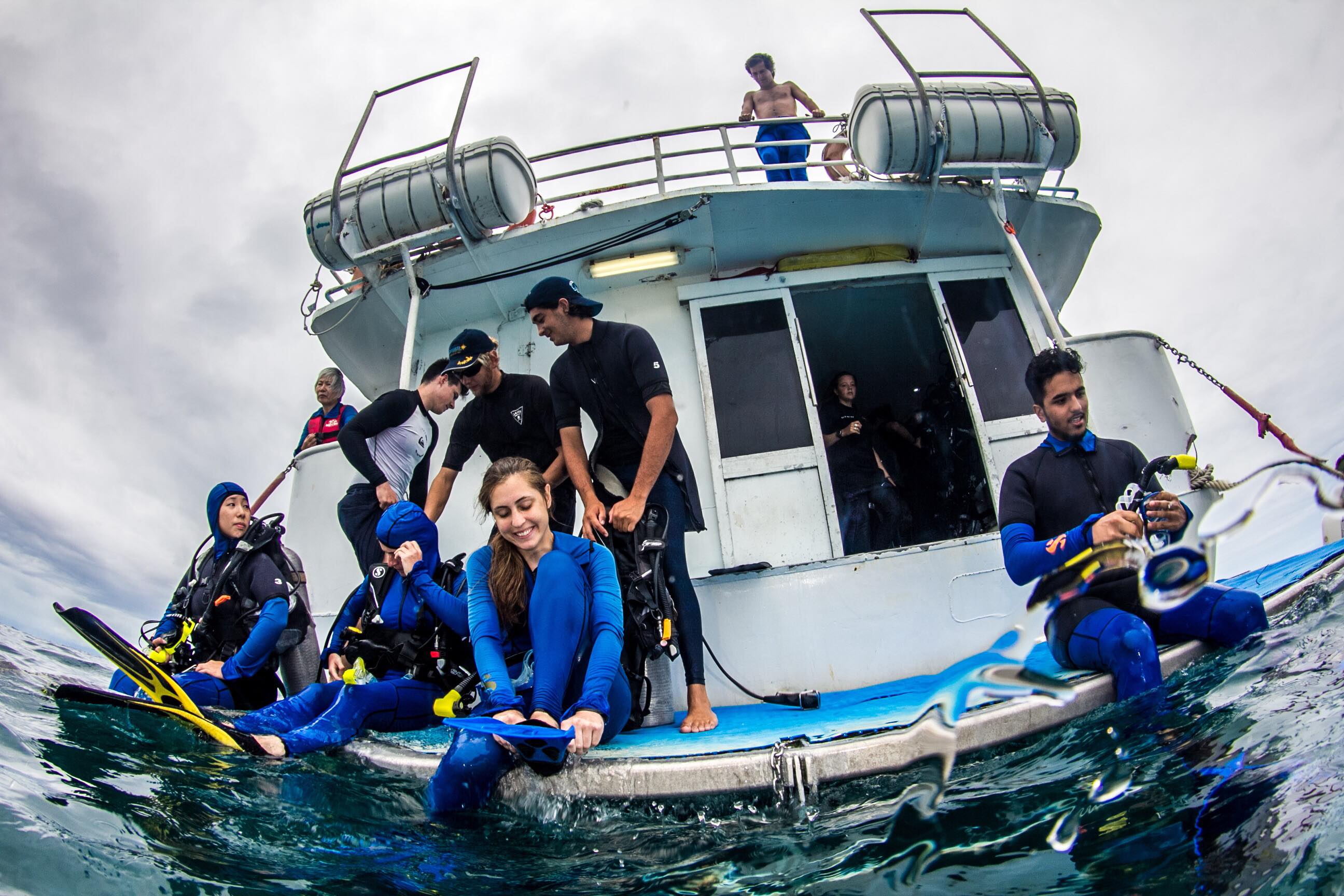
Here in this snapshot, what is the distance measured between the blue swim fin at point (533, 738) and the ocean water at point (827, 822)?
0.47ft

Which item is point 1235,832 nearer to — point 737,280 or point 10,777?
point 10,777

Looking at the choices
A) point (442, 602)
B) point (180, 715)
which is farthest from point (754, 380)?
point (180, 715)

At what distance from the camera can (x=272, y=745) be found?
228 centimetres

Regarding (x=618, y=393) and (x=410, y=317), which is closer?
(x=618, y=393)

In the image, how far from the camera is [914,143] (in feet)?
14.6

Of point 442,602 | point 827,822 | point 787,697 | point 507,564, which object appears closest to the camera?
point 827,822

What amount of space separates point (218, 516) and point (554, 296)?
7.50 ft

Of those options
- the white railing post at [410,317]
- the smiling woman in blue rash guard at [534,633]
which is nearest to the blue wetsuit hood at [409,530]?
the smiling woman in blue rash guard at [534,633]

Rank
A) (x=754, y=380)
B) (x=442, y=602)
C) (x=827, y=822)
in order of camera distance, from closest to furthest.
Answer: (x=827, y=822)
(x=442, y=602)
(x=754, y=380)

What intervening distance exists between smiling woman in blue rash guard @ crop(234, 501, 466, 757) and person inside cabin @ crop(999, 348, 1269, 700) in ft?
7.35

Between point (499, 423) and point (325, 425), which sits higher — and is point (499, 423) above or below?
below

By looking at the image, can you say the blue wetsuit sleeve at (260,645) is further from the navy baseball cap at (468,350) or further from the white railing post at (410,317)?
the white railing post at (410,317)

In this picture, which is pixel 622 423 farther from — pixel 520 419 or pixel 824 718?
pixel 824 718

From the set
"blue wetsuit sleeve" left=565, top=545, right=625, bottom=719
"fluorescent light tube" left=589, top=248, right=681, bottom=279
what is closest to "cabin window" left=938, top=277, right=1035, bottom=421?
"fluorescent light tube" left=589, top=248, right=681, bottom=279
